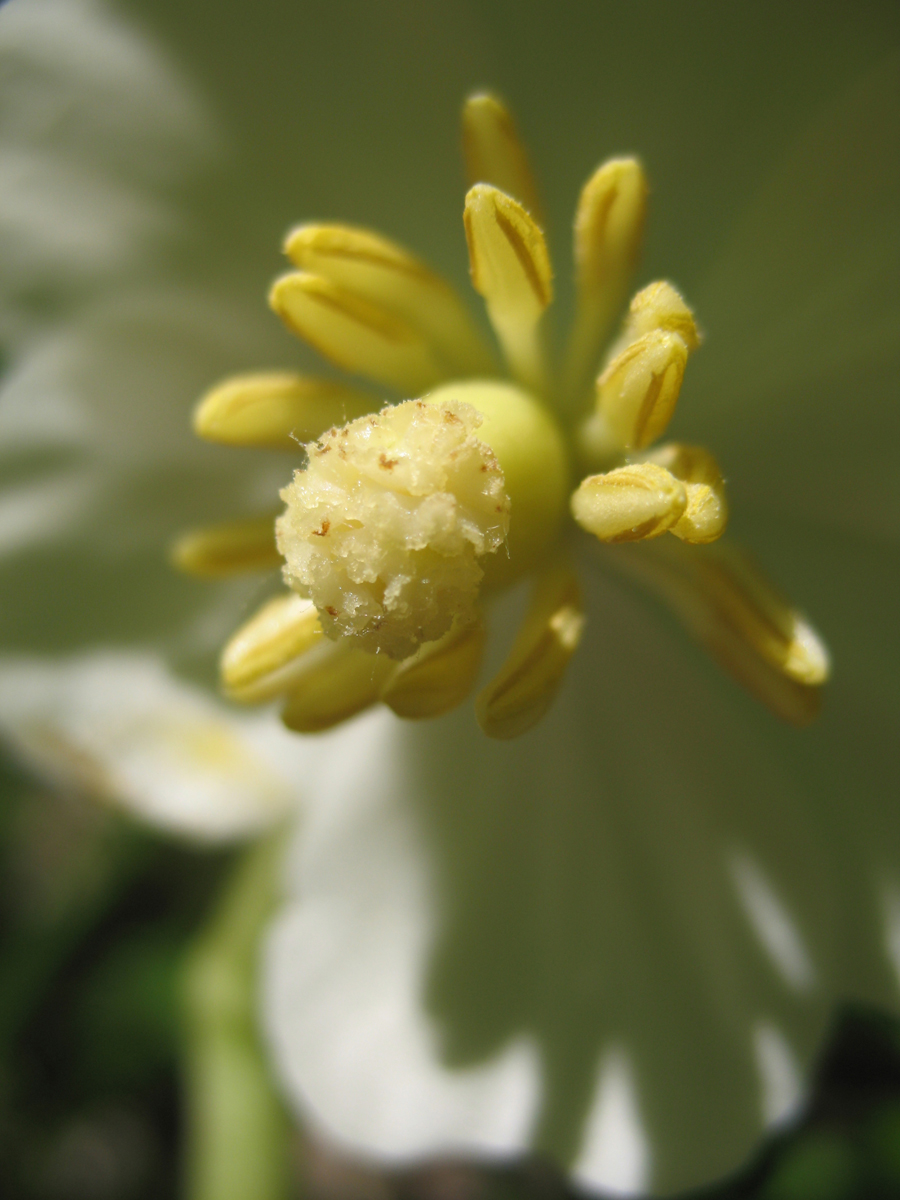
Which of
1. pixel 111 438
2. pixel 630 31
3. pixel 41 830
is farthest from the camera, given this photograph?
pixel 41 830

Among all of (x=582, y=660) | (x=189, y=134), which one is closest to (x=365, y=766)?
(x=582, y=660)

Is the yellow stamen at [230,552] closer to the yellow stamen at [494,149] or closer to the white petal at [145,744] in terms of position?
the white petal at [145,744]

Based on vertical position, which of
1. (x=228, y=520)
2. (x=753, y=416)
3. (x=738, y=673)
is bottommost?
(x=738, y=673)

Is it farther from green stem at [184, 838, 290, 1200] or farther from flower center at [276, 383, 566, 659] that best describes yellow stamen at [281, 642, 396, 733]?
green stem at [184, 838, 290, 1200]

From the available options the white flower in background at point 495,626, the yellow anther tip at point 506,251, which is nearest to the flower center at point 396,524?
the yellow anther tip at point 506,251

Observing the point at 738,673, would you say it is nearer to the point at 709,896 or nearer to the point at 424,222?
the point at 709,896

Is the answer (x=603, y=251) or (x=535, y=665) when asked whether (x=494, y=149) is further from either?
(x=535, y=665)

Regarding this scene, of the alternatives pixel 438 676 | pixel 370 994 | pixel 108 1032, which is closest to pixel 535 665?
pixel 438 676

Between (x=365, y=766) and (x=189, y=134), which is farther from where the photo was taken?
(x=365, y=766)
